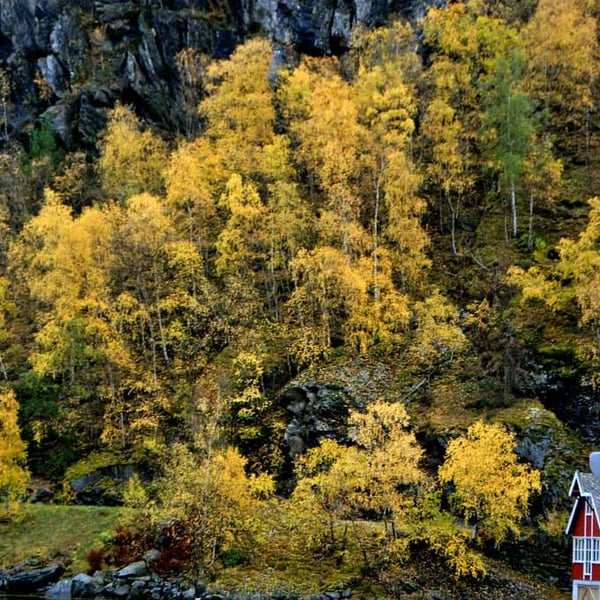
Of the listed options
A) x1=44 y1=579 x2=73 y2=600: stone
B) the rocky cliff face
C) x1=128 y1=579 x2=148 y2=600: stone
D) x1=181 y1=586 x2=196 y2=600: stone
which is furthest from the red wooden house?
the rocky cliff face

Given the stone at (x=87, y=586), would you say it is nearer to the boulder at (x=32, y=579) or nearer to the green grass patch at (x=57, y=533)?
the green grass patch at (x=57, y=533)

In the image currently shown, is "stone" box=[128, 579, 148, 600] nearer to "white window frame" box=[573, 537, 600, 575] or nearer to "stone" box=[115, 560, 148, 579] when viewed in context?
"stone" box=[115, 560, 148, 579]

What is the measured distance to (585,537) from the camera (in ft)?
90.6

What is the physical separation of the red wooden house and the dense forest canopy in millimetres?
2382

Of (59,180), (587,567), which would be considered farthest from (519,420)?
(59,180)

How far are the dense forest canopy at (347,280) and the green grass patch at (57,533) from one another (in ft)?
11.3

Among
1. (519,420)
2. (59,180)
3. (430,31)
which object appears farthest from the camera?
(59,180)

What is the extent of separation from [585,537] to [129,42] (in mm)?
76293

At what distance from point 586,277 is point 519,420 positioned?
969 cm

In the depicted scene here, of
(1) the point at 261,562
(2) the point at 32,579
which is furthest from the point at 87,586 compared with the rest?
(1) the point at 261,562

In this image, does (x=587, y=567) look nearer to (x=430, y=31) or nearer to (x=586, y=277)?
(x=586, y=277)

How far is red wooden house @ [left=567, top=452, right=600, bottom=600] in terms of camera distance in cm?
2716

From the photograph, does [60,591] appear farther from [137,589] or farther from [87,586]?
[137,589]

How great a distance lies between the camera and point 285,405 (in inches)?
1598
